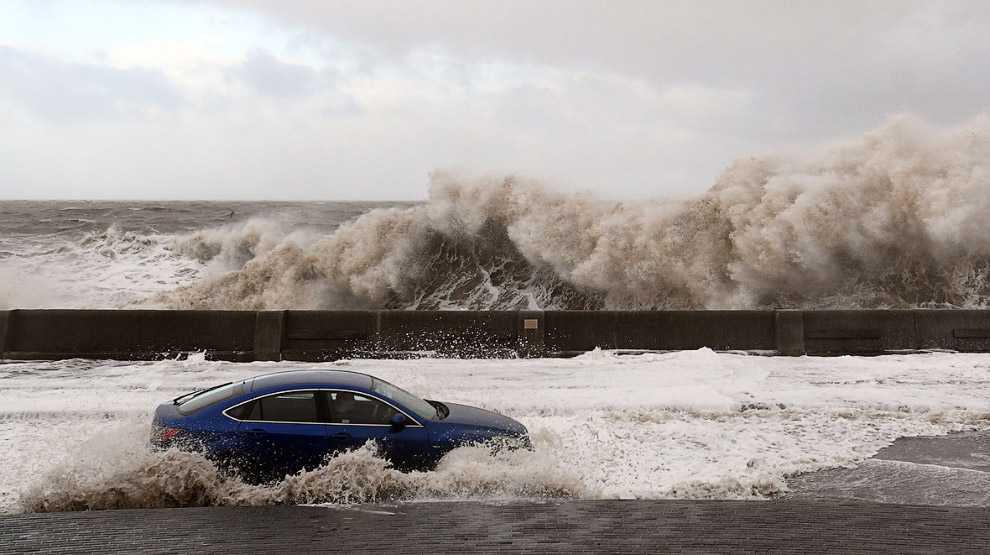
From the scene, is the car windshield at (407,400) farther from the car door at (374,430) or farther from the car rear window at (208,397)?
the car rear window at (208,397)

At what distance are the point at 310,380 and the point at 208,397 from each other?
37.0 inches

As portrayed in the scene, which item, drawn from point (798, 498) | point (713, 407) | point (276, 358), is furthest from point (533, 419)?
point (276, 358)

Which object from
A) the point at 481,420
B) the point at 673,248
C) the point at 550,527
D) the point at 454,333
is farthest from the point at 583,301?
the point at 550,527

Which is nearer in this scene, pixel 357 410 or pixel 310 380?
pixel 357 410

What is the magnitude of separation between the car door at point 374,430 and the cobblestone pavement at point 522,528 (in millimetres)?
596

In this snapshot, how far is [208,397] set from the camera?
6566 mm

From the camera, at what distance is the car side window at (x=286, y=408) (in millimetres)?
6215

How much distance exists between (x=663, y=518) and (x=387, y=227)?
47.9 feet

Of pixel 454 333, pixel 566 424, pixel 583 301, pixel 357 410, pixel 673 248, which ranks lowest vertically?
pixel 566 424

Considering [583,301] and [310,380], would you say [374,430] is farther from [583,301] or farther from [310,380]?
[583,301]

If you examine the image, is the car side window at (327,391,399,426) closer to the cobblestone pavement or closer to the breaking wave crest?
the cobblestone pavement

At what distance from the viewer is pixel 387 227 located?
18969mm

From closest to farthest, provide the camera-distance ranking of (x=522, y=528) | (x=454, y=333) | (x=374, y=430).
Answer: (x=522, y=528), (x=374, y=430), (x=454, y=333)

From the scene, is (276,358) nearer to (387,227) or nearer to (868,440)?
(387,227)
